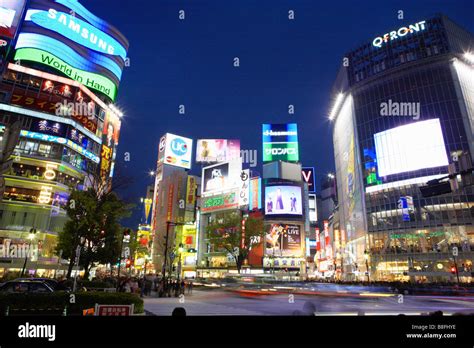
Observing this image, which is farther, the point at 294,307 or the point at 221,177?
the point at 221,177

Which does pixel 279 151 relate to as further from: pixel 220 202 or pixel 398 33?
pixel 398 33

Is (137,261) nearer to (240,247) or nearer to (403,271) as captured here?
(240,247)

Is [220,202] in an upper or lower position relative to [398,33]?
lower

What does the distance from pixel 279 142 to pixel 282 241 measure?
28.5 m

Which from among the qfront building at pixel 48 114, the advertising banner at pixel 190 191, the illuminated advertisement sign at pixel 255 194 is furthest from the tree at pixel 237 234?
the advertising banner at pixel 190 191

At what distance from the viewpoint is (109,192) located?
2316 cm

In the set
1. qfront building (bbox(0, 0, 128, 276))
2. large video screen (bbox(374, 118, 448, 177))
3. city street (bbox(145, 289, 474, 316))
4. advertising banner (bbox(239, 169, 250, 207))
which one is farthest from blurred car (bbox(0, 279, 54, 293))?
large video screen (bbox(374, 118, 448, 177))

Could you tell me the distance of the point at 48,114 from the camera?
48812 millimetres

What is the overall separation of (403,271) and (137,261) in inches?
2971

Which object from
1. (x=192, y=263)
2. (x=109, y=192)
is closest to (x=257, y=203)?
(x=192, y=263)

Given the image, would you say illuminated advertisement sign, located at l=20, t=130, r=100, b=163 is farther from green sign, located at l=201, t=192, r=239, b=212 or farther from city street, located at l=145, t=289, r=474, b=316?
city street, located at l=145, t=289, r=474, b=316

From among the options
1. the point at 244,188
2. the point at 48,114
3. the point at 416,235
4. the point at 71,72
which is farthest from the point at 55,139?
the point at 416,235

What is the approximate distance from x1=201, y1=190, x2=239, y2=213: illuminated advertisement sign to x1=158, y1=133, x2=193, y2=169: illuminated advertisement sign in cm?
2848

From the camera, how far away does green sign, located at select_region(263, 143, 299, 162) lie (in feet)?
285
